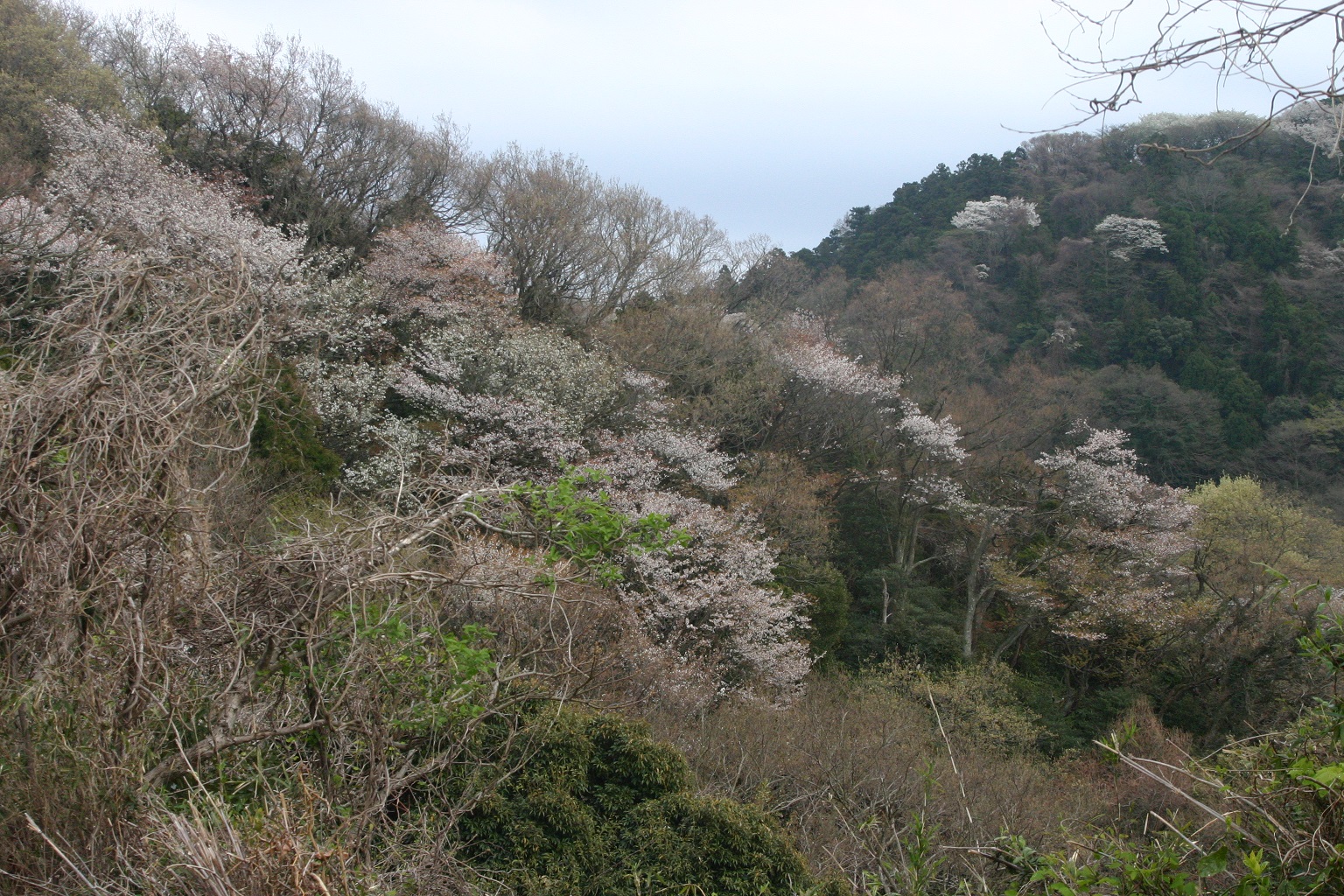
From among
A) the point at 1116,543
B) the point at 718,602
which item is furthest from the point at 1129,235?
the point at 718,602

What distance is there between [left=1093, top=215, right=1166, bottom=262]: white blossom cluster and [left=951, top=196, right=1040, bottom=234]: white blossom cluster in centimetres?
299

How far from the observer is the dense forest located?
347 cm

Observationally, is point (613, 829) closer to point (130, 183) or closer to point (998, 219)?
point (130, 183)

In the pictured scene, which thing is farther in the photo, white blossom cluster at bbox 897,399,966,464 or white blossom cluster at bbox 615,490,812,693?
white blossom cluster at bbox 897,399,966,464

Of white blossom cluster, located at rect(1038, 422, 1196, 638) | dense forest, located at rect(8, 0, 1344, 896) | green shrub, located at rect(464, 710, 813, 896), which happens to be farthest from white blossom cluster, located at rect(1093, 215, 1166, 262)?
green shrub, located at rect(464, 710, 813, 896)

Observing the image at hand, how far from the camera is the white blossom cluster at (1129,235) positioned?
32181mm

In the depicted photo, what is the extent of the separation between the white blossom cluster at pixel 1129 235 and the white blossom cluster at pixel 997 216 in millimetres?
2987

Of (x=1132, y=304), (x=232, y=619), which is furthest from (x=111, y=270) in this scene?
(x=1132, y=304)

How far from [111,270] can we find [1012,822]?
8.96 m

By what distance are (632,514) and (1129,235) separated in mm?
32892

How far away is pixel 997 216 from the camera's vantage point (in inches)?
1431

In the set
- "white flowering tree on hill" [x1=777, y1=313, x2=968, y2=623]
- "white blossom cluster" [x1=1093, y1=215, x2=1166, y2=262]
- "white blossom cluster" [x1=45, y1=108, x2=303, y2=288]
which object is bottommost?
"white flowering tree on hill" [x1=777, y1=313, x2=968, y2=623]

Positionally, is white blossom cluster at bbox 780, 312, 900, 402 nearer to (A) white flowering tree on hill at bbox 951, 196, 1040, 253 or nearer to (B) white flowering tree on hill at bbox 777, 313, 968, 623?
(B) white flowering tree on hill at bbox 777, 313, 968, 623

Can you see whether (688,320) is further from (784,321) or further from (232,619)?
(232,619)
